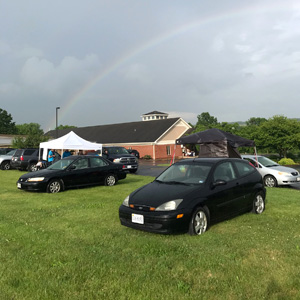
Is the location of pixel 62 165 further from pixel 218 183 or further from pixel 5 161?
pixel 5 161

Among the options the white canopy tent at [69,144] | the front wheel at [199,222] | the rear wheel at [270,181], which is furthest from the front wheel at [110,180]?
the front wheel at [199,222]

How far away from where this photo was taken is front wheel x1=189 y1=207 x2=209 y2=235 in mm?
5262

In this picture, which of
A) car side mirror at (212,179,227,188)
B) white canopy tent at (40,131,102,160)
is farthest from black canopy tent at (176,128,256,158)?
car side mirror at (212,179,227,188)

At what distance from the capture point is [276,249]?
4602mm

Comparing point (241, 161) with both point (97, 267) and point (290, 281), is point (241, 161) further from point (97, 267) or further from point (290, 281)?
point (97, 267)

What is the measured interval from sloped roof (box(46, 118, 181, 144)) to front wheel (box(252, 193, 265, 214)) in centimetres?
3749

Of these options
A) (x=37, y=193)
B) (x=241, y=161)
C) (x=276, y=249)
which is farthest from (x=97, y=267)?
(x=37, y=193)

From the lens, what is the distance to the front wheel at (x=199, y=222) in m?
5.26

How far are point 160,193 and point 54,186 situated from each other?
654 cm

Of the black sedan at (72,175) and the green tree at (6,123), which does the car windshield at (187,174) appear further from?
the green tree at (6,123)

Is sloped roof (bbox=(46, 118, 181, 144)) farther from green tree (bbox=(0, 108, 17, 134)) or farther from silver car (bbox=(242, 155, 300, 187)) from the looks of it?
green tree (bbox=(0, 108, 17, 134))

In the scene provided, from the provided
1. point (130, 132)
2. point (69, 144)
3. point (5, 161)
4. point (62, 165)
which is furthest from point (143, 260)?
A: point (130, 132)

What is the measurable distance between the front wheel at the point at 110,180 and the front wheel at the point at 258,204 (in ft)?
22.8

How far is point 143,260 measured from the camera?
4207 mm
